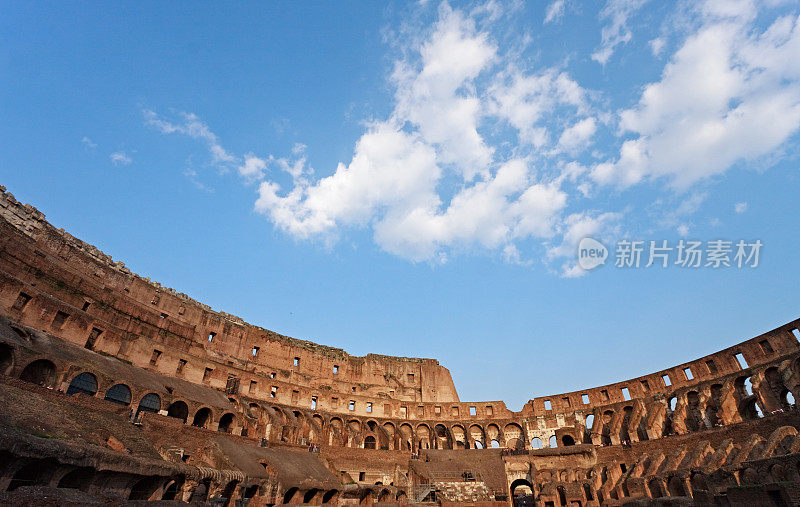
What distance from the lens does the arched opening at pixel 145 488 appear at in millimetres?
17812

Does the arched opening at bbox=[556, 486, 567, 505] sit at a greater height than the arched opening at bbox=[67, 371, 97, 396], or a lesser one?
lesser

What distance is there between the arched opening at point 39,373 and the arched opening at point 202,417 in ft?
34.2

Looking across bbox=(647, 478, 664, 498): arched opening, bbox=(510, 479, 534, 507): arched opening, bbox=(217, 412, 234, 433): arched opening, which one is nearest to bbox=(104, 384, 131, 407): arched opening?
bbox=(217, 412, 234, 433): arched opening

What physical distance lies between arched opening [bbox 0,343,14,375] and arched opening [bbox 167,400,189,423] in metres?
10.9

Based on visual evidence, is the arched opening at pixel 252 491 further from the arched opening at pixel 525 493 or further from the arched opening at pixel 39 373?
the arched opening at pixel 525 493

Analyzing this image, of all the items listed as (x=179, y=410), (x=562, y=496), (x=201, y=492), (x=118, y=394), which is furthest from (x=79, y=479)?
(x=562, y=496)

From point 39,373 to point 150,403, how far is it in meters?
6.42

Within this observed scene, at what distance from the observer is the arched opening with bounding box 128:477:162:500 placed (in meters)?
17.8

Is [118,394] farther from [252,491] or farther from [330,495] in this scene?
[330,495]

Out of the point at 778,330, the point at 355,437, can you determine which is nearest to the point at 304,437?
the point at 355,437

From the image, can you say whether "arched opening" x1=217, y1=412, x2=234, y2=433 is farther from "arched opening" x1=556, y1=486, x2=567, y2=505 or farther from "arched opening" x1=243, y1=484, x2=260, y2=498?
"arched opening" x1=556, y1=486, x2=567, y2=505

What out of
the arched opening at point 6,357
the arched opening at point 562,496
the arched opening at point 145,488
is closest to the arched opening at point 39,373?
the arched opening at point 6,357

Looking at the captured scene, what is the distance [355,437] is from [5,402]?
28.5 meters

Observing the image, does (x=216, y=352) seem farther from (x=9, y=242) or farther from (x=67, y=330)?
(x=9, y=242)
